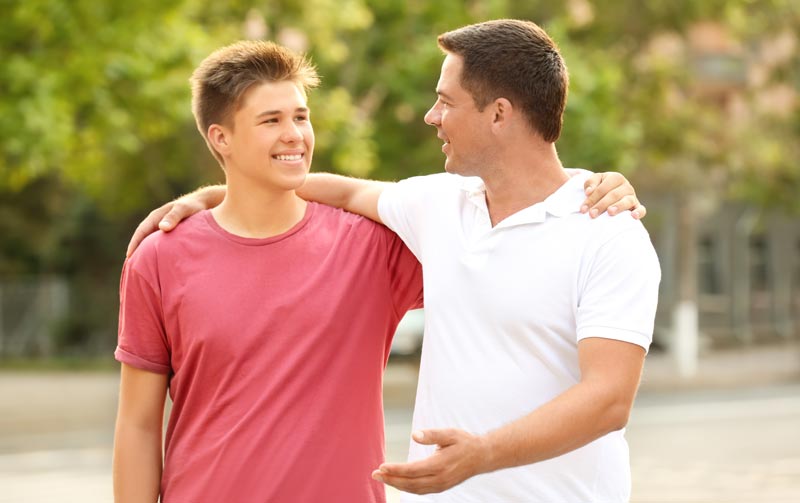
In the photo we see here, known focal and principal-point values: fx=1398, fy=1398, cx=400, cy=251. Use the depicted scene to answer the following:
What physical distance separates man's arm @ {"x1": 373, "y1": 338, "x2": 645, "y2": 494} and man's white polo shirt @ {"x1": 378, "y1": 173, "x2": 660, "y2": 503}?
2.4 inches

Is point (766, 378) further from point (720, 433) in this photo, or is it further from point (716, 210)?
point (716, 210)

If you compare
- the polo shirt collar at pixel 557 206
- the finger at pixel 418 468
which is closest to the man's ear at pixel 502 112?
the polo shirt collar at pixel 557 206

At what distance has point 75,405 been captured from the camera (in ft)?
64.4

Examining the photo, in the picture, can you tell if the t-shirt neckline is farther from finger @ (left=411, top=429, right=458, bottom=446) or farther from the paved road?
the paved road

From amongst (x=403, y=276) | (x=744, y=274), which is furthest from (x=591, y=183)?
(x=744, y=274)

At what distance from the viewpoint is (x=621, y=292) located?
2898 millimetres

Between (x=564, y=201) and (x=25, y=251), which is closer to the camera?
(x=564, y=201)

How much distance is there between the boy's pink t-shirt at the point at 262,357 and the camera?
331cm

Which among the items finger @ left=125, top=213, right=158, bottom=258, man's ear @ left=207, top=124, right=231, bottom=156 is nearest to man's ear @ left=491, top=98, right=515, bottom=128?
man's ear @ left=207, top=124, right=231, bottom=156

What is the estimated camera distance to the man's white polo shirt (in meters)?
2.95

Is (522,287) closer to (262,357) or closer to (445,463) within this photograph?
(445,463)

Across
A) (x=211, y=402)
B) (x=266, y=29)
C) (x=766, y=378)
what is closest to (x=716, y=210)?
(x=766, y=378)

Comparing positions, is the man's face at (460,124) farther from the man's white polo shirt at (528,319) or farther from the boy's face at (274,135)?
the boy's face at (274,135)

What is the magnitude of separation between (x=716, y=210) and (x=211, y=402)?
3200 cm
